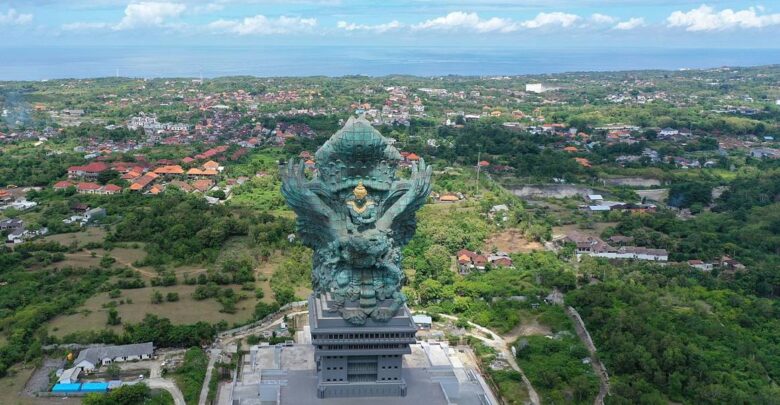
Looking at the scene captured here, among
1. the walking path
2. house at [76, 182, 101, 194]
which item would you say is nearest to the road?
the walking path

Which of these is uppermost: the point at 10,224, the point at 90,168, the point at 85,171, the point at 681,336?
the point at 90,168

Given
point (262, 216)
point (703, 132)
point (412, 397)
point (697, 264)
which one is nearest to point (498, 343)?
point (412, 397)

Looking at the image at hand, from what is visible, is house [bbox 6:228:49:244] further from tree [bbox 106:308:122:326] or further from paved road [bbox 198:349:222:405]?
paved road [bbox 198:349:222:405]

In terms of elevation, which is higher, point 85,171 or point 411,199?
point 411,199

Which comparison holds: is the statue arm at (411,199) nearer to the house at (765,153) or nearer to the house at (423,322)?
the house at (423,322)

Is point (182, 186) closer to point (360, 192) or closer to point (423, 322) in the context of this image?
point (423, 322)

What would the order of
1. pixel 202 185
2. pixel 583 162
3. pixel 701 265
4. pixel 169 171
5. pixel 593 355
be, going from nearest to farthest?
1. pixel 593 355
2. pixel 701 265
3. pixel 202 185
4. pixel 169 171
5. pixel 583 162

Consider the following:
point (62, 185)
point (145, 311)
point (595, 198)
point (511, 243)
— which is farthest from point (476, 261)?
point (62, 185)

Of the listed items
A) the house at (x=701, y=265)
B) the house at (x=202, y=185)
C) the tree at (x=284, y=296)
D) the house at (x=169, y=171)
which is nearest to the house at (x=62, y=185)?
the house at (x=169, y=171)

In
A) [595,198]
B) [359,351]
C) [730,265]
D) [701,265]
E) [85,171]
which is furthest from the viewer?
[85,171]
